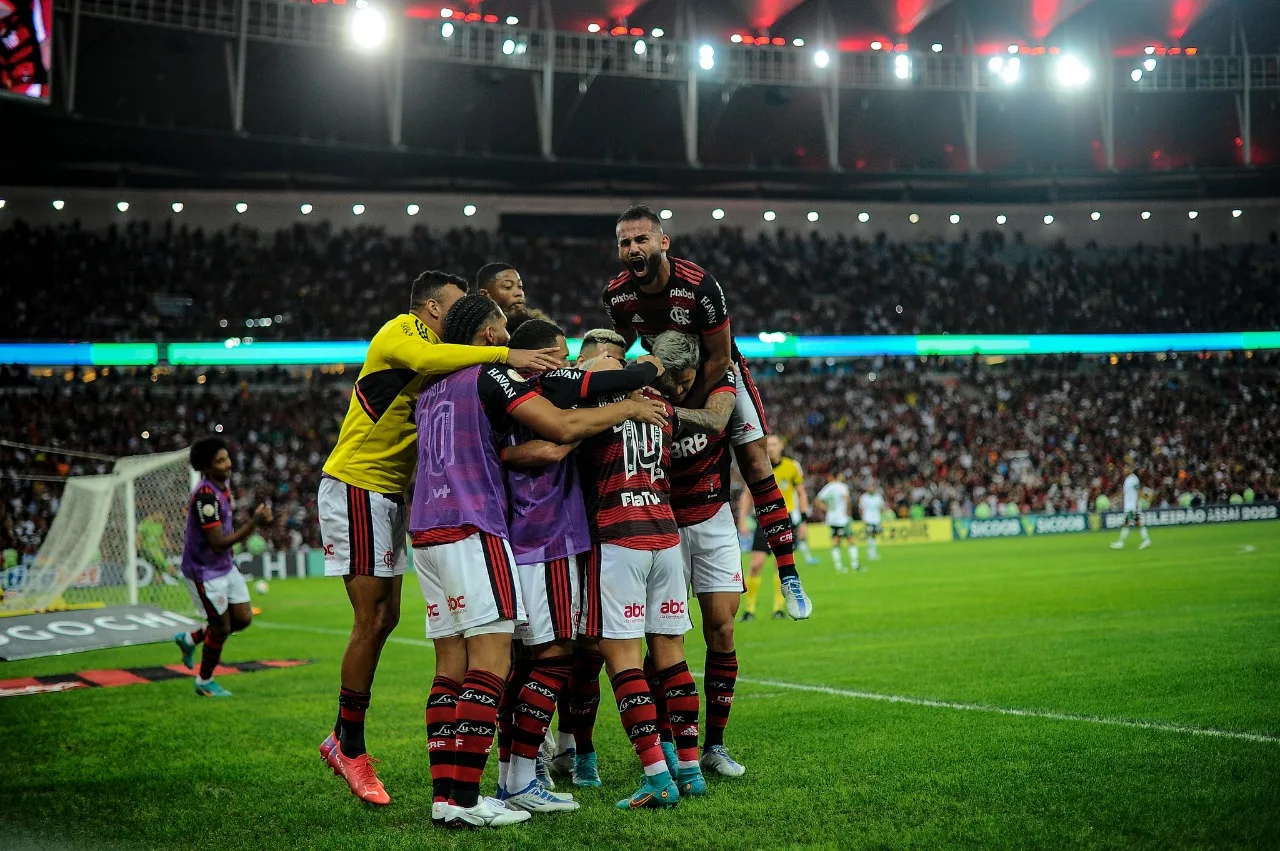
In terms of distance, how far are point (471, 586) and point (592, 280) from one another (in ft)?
121

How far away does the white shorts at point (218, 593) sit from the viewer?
10484 mm

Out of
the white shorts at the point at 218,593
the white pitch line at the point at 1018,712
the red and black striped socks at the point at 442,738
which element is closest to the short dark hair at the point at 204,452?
the white shorts at the point at 218,593

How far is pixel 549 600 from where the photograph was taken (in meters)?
5.67

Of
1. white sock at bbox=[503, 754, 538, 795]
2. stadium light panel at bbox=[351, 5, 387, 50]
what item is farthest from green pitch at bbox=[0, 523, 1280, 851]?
stadium light panel at bbox=[351, 5, 387, 50]

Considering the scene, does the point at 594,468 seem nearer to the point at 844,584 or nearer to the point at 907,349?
the point at 844,584

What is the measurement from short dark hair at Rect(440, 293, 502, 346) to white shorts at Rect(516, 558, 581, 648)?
4.02ft

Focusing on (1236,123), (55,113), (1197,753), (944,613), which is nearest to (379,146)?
(55,113)

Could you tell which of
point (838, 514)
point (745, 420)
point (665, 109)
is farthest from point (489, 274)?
point (665, 109)

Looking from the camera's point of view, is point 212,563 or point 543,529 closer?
point 543,529

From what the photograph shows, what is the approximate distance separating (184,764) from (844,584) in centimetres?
1564

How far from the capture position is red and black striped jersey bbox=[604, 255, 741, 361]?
665 centimetres

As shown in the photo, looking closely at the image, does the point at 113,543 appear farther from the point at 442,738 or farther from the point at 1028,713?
the point at 1028,713

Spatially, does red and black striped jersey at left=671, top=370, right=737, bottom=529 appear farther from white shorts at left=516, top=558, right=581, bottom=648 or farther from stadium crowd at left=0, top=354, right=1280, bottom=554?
stadium crowd at left=0, top=354, right=1280, bottom=554

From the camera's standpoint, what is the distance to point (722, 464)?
679cm
